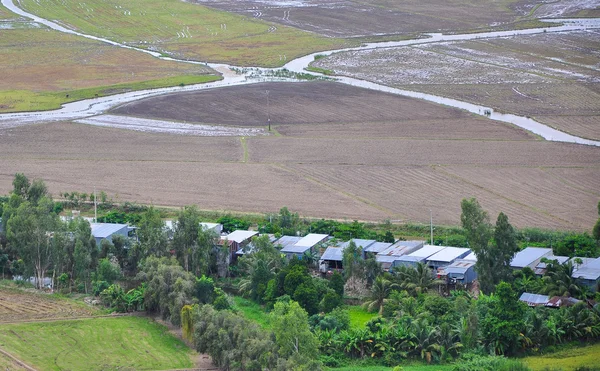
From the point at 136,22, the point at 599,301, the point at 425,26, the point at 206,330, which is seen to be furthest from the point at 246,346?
the point at 136,22

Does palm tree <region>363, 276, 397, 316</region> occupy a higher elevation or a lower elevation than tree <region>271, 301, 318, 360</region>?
lower

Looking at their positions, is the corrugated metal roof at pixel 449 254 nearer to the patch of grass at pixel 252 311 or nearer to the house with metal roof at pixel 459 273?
the house with metal roof at pixel 459 273

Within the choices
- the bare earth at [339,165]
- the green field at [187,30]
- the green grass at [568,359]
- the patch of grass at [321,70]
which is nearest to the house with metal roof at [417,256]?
the bare earth at [339,165]

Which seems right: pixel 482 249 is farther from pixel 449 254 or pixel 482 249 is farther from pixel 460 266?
pixel 449 254

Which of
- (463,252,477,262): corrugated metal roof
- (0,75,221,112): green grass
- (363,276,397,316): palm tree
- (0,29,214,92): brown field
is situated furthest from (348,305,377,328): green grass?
(0,29,214,92): brown field

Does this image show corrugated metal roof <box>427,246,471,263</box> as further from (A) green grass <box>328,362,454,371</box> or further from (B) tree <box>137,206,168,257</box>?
(B) tree <box>137,206,168,257</box>
